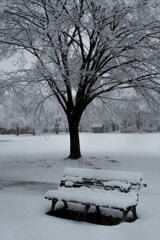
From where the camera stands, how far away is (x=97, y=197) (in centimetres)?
648

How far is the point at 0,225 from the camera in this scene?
6.02 meters

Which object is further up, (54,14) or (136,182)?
(54,14)

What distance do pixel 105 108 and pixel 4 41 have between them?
7.91 m

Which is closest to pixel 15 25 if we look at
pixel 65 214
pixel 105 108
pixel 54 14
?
pixel 54 14

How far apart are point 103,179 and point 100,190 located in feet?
0.78

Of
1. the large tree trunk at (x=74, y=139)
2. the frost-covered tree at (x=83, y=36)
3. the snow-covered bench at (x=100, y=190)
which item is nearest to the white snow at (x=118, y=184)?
the snow-covered bench at (x=100, y=190)

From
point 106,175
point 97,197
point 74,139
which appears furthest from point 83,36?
point 97,197

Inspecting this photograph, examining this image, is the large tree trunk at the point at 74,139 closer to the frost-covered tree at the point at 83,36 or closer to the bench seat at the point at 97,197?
the frost-covered tree at the point at 83,36

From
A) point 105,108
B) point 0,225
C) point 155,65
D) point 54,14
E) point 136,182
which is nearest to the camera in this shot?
point 0,225

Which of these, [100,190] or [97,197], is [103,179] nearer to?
[100,190]

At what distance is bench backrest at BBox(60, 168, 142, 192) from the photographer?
6.76m

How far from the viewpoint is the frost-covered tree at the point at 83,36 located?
11977 millimetres

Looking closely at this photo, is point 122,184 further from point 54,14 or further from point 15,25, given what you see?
point 15,25

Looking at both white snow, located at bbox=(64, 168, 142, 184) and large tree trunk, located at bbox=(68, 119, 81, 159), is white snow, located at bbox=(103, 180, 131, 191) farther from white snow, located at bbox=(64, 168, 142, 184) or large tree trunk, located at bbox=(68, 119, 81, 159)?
large tree trunk, located at bbox=(68, 119, 81, 159)
